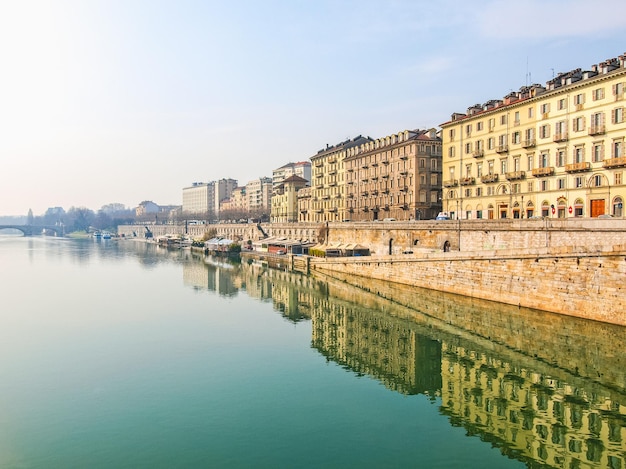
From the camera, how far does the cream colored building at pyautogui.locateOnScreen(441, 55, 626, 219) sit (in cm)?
4378

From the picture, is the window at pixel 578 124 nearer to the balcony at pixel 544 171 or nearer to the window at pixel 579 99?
the window at pixel 579 99

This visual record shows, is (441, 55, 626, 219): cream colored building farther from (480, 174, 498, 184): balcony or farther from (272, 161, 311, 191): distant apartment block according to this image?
(272, 161, 311, 191): distant apartment block

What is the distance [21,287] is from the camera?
54562mm

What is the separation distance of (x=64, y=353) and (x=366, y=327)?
19260 mm

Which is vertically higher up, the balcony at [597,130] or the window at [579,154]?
the balcony at [597,130]

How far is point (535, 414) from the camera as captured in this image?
1939 centimetres

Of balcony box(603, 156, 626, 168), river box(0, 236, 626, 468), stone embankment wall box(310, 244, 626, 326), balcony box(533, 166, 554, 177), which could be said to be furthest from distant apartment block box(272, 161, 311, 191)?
river box(0, 236, 626, 468)

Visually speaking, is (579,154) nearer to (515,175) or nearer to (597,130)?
(597,130)

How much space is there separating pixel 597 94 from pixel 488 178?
15.5 metres

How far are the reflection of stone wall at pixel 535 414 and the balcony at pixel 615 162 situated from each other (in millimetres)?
26916

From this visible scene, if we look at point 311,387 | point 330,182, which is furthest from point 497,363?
point 330,182

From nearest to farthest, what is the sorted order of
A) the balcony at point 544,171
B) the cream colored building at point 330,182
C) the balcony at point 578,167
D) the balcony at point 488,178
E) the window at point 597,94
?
1. the window at point 597,94
2. the balcony at point 578,167
3. the balcony at point 544,171
4. the balcony at point 488,178
5. the cream colored building at point 330,182

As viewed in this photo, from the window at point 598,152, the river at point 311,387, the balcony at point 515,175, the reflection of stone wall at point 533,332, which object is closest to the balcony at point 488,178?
the balcony at point 515,175

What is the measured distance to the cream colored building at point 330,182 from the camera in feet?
312
